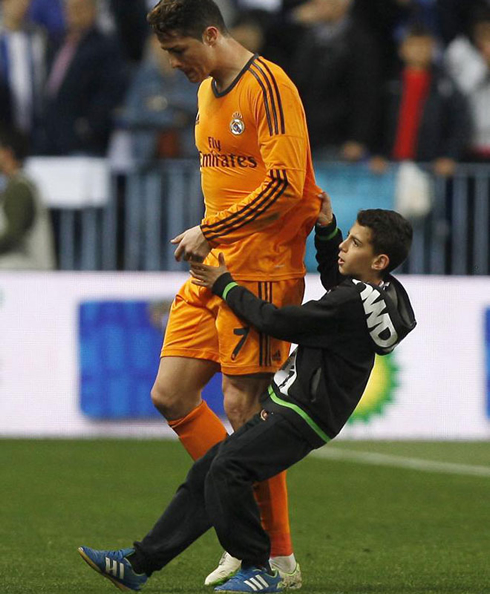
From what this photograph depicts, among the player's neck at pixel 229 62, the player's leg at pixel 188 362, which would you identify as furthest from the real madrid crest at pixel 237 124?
the player's leg at pixel 188 362

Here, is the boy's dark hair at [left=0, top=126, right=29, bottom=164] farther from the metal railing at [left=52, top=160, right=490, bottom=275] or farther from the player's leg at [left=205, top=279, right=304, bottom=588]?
the player's leg at [left=205, top=279, right=304, bottom=588]

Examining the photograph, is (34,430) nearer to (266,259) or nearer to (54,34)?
(54,34)

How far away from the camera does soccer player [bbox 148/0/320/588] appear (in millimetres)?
5613

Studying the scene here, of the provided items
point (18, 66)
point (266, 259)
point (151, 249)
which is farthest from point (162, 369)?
point (18, 66)

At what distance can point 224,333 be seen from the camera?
5.77 metres

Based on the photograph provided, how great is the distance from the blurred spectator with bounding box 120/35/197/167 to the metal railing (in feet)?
0.96

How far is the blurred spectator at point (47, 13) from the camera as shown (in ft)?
45.1

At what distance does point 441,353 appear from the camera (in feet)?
41.3

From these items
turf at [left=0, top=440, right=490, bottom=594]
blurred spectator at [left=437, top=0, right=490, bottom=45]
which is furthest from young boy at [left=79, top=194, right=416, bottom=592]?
blurred spectator at [left=437, top=0, right=490, bottom=45]

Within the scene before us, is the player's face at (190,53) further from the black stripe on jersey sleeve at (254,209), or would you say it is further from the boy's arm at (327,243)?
the boy's arm at (327,243)

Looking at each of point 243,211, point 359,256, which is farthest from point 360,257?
point 243,211

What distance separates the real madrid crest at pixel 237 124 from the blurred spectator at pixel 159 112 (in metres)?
6.77

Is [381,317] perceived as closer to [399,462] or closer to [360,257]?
[360,257]

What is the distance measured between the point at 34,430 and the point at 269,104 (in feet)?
23.7
